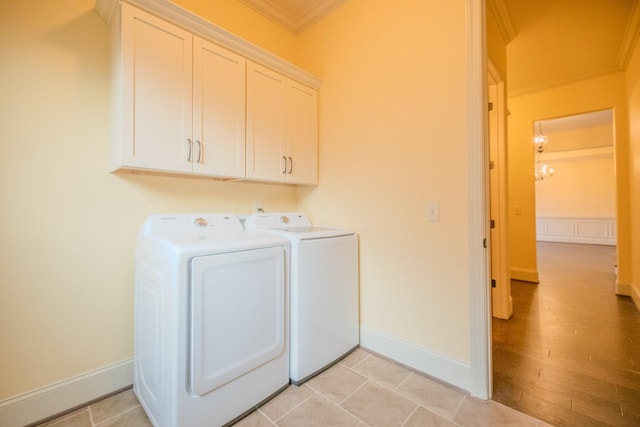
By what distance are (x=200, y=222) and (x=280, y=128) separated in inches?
39.2

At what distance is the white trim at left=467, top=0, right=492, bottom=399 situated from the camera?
155 cm

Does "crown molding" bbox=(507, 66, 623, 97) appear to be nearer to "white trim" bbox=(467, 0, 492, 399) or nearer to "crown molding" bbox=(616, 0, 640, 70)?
"crown molding" bbox=(616, 0, 640, 70)

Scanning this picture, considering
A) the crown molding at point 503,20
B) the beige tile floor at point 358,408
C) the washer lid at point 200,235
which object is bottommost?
the beige tile floor at point 358,408

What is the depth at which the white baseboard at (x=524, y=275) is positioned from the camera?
3.97 m

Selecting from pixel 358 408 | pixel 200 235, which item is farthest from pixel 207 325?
pixel 358 408

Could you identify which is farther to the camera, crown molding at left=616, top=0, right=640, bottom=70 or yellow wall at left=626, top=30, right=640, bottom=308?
yellow wall at left=626, top=30, right=640, bottom=308

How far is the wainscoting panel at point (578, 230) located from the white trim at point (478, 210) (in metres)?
9.04

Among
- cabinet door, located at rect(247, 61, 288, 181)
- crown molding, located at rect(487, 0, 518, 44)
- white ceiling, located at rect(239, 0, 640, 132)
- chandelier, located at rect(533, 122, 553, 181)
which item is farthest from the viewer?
chandelier, located at rect(533, 122, 553, 181)

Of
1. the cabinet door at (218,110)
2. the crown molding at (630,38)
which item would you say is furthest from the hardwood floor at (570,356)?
the crown molding at (630,38)

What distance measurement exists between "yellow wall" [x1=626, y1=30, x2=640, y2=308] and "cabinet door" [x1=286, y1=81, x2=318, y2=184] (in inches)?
134

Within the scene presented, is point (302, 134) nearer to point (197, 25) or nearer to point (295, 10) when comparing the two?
point (197, 25)

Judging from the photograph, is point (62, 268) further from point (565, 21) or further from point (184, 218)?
point (565, 21)

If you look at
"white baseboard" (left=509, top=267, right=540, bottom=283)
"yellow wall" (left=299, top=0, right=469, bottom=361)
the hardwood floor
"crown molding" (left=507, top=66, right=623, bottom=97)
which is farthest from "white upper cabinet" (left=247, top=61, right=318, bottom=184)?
"white baseboard" (left=509, top=267, right=540, bottom=283)

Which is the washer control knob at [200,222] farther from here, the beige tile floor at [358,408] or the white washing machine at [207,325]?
the beige tile floor at [358,408]
